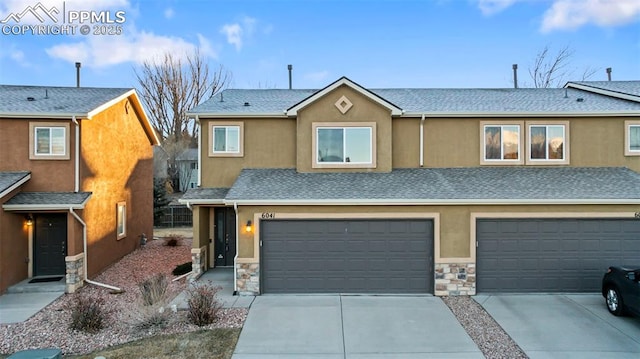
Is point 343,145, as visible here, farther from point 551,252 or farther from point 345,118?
point 551,252

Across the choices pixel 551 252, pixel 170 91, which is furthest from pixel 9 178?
pixel 170 91

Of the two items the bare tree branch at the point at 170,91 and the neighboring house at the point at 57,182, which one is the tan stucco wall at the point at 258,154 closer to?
the neighboring house at the point at 57,182

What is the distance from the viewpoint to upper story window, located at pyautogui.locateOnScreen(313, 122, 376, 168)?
37.8ft

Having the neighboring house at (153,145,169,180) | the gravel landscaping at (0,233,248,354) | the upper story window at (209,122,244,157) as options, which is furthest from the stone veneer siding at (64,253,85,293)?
the neighboring house at (153,145,169,180)

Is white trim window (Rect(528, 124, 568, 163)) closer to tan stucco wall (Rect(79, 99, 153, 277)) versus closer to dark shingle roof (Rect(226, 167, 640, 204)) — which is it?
dark shingle roof (Rect(226, 167, 640, 204))

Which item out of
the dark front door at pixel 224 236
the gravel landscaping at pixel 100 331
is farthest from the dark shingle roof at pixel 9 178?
the dark front door at pixel 224 236

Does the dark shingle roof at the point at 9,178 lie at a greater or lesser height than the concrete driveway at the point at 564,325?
greater

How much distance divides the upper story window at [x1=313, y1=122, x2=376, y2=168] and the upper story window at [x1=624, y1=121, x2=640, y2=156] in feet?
27.7

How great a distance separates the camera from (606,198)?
9.73 meters

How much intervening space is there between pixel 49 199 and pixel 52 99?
396 cm

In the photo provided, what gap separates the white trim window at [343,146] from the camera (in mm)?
11547

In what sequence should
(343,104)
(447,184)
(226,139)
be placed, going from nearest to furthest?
(447,184) < (343,104) < (226,139)

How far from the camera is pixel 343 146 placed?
11.6 metres

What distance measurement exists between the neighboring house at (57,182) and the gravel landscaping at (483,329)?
11114 millimetres
